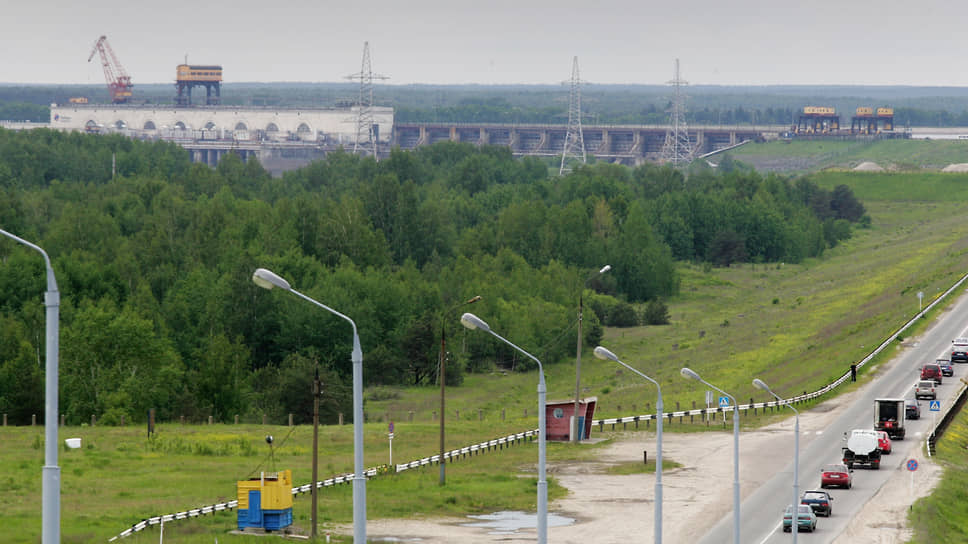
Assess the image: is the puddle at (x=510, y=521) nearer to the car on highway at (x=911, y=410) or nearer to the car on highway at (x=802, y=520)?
the car on highway at (x=802, y=520)

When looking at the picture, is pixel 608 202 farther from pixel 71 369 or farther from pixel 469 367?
pixel 71 369

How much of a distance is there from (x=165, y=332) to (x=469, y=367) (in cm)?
2520

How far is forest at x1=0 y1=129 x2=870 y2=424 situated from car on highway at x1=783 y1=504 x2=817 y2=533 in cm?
2818

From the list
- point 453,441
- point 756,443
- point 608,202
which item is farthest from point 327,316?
point 608,202

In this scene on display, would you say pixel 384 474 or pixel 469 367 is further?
pixel 469 367

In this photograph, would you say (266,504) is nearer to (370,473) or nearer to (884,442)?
(370,473)

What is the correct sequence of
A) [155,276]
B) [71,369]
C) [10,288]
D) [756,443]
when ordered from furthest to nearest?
[155,276], [10,288], [71,369], [756,443]

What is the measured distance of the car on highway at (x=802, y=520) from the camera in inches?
2021

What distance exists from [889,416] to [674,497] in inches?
653

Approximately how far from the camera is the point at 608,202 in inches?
7175

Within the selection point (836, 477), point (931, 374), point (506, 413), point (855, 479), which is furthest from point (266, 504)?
point (931, 374)

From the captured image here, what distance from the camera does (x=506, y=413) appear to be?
307 ft

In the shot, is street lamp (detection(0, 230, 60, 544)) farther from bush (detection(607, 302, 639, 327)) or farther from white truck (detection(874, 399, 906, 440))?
bush (detection(607, 302, 639, 327))

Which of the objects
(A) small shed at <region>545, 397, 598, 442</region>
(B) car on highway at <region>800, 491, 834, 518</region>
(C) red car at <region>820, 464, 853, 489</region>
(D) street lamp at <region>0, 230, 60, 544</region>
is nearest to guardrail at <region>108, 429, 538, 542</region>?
(A) small shed at <region>545, 397, 598, 442</region>
